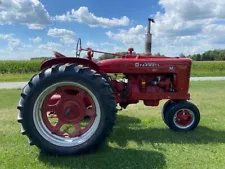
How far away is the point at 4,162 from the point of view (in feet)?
12.5

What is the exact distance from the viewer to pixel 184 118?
5348 mm

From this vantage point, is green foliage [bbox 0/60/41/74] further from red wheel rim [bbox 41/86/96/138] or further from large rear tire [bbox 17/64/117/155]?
large rear tire [bbox 17/64/117/155]

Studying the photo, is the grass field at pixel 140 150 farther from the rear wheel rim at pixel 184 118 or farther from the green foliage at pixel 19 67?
the green foliage at pixel 19 67

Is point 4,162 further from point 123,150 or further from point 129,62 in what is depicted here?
point 129,62

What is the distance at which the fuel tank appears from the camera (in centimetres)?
527

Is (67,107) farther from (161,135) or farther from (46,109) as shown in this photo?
(161,135)

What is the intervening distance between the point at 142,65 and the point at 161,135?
1260 mm

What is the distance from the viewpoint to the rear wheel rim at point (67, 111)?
4.07 metres

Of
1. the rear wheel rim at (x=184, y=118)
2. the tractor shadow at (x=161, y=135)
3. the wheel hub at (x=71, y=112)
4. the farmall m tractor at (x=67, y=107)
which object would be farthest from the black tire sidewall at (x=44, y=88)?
the rear wheel rim at (x=184, y=118)

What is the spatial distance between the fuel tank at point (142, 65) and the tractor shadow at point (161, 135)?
106 cm

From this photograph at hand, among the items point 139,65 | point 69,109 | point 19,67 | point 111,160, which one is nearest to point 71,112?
point 69,109

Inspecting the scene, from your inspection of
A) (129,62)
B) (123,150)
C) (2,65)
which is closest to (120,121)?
(129,62)

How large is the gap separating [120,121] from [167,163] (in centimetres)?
259

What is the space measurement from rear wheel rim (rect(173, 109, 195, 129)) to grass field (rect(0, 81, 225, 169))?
0.63ft
